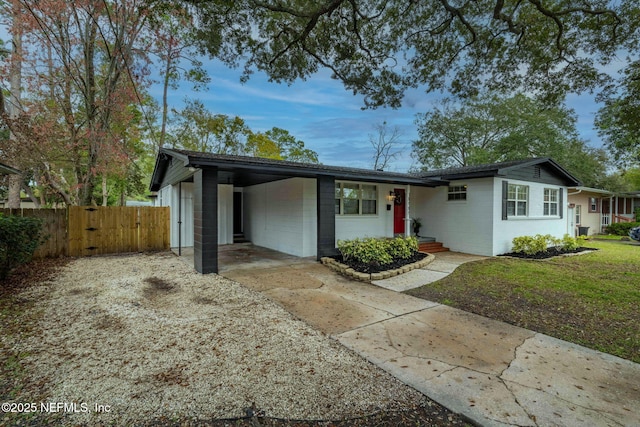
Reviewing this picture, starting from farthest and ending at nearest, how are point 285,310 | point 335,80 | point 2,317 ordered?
point 335,80 → point 285,310 → point 2,317

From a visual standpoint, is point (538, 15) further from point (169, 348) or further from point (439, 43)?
point (169, 348)

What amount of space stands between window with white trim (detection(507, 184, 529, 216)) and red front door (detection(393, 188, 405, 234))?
12.0 ft

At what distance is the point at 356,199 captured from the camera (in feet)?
33.1

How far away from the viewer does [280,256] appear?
9312 millimetres

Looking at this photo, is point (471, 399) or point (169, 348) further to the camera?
point (169, 348)

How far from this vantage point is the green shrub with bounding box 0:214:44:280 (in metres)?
5.28

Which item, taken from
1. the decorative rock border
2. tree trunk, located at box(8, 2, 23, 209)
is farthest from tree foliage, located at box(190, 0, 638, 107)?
tree trunk, located at box(8, 2, 23, 209)

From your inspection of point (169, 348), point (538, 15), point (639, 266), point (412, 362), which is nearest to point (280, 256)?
point (169, 348)

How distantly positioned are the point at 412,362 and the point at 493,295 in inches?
132

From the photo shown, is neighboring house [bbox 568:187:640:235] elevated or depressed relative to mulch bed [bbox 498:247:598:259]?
elevated

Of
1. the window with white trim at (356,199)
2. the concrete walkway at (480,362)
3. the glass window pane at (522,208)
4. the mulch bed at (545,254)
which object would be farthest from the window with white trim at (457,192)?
the concrete walkway at (480,362)

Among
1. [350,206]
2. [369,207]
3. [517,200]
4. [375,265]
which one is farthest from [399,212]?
[375,265]

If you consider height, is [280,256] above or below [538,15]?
below

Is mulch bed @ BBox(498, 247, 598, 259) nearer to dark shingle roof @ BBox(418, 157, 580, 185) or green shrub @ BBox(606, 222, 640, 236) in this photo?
dark shingle roof @ BBox(418, 157, 580, 185)
